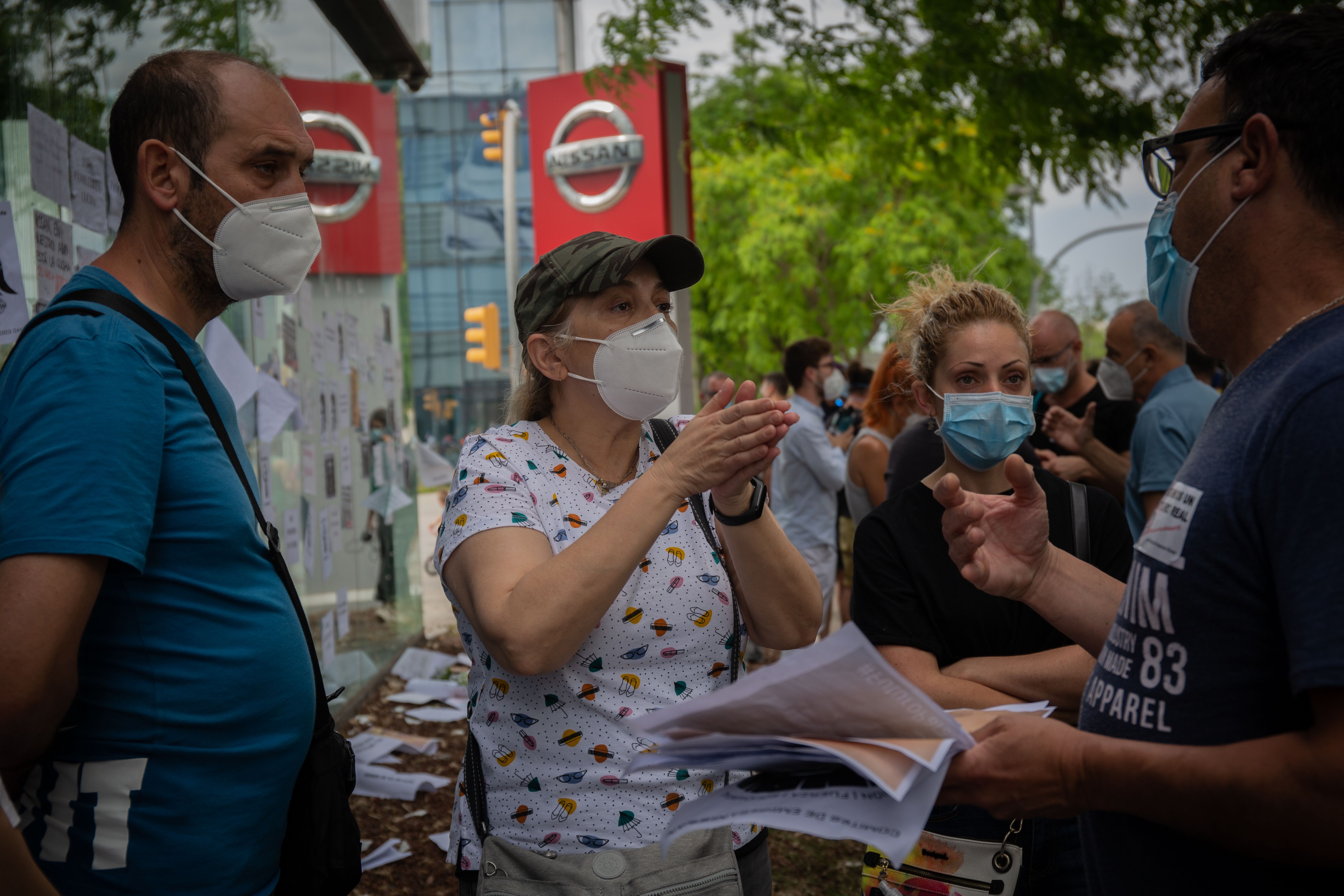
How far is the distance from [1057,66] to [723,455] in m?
5.78

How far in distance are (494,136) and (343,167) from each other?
19.8ft

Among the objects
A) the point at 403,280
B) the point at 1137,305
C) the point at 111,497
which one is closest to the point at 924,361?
the point at 111,497

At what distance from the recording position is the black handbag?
192 centimetres

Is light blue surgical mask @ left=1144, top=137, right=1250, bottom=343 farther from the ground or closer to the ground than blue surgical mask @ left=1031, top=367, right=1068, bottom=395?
farther from the ground

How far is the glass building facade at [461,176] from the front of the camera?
40.8m

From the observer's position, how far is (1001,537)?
1.98 m

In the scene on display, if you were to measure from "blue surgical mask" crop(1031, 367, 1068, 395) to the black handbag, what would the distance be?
180 inches

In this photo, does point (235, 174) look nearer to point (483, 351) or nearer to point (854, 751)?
point (854, 751)

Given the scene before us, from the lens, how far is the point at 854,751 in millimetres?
1268

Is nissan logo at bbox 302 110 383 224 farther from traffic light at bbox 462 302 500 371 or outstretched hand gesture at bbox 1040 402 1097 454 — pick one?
traffic light at bbox 462 302 500 371

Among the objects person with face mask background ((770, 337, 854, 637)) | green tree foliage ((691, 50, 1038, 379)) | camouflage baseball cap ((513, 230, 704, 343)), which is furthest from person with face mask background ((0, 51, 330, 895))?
green tree foliage ((691, 50, 1038, 379))

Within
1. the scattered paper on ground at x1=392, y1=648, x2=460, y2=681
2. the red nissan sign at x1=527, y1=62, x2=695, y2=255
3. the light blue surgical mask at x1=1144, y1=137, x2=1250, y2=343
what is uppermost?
the red nissan sign at x1=527, y1=62, x2=695, y2=255

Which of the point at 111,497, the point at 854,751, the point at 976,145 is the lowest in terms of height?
the point at 854,751

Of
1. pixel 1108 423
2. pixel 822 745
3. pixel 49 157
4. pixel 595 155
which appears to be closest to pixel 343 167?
pixel 49 157
